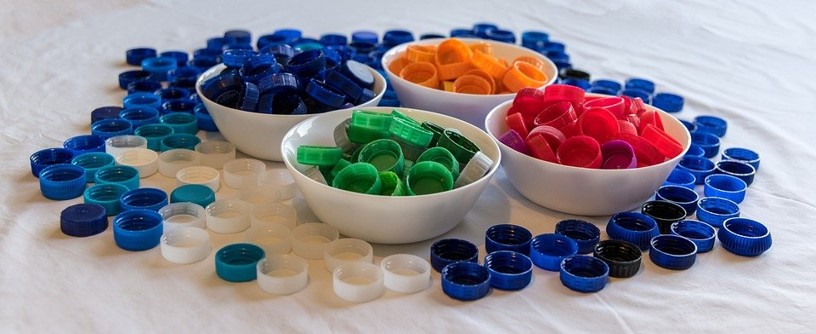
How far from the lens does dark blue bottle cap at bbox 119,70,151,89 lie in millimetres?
1902

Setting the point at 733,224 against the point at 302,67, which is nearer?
the point at 733,224

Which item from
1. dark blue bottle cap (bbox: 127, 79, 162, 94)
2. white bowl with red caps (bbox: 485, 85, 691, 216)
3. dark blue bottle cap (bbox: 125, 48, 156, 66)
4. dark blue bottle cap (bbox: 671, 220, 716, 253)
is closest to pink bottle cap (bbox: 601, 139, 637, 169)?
white bowl with red caps (bbox: 485, 85, 691, 216)

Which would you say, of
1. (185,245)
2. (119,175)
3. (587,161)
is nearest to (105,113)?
(119,175)

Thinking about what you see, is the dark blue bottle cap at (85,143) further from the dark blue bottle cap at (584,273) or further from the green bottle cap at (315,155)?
the dark blue bottle cap at (584,273)

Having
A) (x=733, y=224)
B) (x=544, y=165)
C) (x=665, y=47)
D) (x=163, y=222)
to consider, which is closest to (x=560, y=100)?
(x=544, y=165)

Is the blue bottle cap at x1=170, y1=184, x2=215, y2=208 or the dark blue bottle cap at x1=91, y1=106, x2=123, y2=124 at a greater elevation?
the blue bottle cap at x1=170, y1=184, x2=215, y2=208

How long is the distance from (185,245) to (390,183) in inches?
11.7

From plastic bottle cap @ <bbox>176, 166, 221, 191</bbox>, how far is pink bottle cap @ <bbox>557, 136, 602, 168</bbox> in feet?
1.76

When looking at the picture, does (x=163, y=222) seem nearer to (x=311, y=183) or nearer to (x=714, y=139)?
(x=311, y=183)

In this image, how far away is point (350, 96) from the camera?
1.59 m

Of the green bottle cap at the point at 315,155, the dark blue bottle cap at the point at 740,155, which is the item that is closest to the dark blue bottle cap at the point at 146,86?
the green bottle cap at the point at 315,155

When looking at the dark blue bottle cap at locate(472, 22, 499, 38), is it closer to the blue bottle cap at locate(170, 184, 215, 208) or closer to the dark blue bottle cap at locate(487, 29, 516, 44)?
the dark blue bottle cap at locate(487, 29, 516, 44)

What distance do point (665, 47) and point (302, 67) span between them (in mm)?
1100

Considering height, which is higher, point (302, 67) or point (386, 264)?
point (302, 67)
